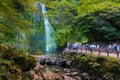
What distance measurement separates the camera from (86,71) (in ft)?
71.5

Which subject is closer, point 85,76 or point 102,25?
point 85,76

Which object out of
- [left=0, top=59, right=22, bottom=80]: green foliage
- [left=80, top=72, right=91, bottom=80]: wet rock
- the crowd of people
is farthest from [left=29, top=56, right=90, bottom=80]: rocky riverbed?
[left=0, top=59, right=22, bottom=80]: green foliage

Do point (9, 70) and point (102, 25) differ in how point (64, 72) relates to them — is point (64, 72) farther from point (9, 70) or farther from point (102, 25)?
point (9, 70)

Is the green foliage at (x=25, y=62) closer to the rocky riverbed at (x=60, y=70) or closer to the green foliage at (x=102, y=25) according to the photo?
the rocky riverbed at (x=60, y=70)

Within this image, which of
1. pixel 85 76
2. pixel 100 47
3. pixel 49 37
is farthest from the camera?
pixel 49 37

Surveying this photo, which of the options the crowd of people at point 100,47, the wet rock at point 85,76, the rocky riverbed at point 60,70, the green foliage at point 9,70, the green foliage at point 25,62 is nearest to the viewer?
→ the green foliage at point 9,70

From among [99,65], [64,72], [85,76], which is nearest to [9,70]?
[85,76]

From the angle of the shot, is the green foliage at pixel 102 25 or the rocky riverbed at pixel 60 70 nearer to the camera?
the rocky riverbed at pixel 60 70

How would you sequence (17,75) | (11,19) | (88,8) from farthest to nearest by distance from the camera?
(88,8), (17,75), (11,19)

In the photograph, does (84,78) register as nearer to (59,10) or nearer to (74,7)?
(74,7)

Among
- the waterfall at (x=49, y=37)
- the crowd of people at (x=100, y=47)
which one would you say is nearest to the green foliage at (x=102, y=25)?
the crowd of people at (x=100, y=47)

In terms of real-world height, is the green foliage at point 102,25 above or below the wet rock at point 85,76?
above

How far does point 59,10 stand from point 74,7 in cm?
411

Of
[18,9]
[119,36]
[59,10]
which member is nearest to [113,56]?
[119,36]
